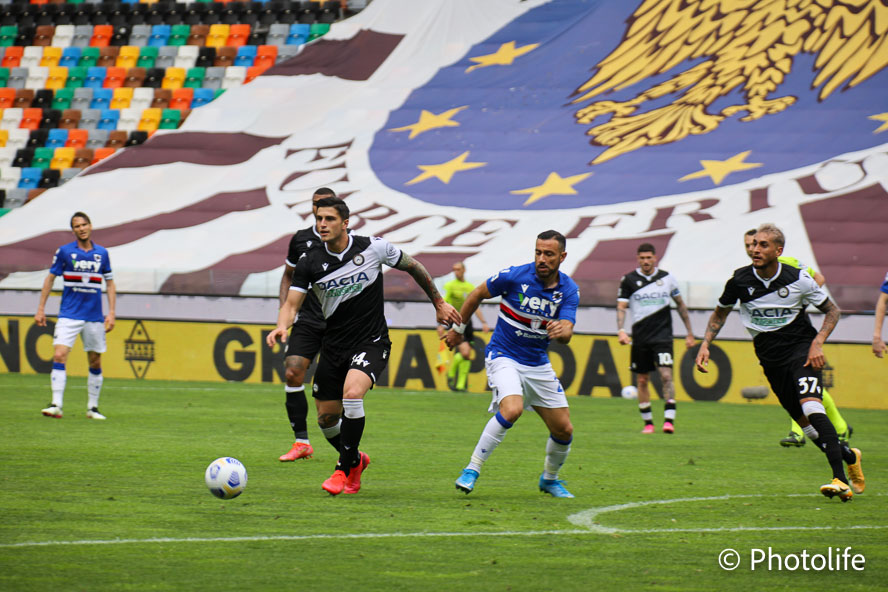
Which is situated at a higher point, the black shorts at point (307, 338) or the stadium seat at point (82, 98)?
the stadium seat at point (82, 98)

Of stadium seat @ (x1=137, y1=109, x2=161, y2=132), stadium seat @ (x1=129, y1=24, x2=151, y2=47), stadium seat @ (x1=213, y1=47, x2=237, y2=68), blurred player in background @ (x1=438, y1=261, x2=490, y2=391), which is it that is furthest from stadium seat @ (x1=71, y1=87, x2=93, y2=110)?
blurred player in background @ (x1=438, y1=261, x2=490, y2=391)

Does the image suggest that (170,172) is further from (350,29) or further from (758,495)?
(758,495)

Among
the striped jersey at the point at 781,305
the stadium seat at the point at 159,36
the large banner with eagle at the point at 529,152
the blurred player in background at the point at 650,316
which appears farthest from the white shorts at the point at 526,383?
the stadium seat at the point at 159,36

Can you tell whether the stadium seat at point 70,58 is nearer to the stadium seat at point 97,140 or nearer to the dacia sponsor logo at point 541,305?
the stadium seat at point 97,140

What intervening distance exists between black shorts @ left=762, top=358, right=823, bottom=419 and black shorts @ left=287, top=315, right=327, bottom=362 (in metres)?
3.99

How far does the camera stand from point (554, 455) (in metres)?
8.91

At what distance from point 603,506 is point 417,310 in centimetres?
1288

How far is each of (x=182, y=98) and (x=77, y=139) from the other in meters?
3.18

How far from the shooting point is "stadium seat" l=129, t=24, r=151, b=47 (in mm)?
35812

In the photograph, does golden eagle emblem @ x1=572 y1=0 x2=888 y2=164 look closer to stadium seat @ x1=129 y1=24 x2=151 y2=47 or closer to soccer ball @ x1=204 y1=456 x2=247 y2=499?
stadium seat @ x1=129 y1=24 x2=151 y2=47

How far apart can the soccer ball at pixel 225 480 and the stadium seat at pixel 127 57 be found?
95.3 feet

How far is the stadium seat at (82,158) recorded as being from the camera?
32094mm

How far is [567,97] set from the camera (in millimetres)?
30000

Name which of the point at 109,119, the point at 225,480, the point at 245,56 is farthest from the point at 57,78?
the point at 225,480
